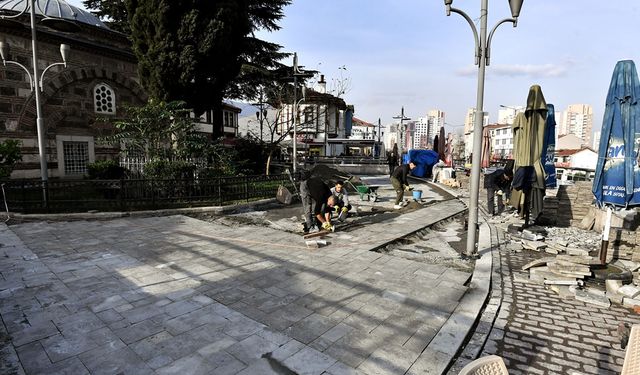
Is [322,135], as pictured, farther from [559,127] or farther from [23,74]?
[559,127]

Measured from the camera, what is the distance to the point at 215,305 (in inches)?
181

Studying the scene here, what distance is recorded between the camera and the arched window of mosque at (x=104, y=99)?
16.7 meters

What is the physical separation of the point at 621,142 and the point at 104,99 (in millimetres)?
21015

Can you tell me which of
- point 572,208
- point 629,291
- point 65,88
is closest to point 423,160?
point 572,208

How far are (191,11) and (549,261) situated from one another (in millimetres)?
14988

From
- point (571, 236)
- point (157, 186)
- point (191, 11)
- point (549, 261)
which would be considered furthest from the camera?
point (191, 11)

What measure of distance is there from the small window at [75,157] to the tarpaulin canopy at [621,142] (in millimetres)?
21045

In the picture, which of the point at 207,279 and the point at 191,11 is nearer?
the point at 207,279

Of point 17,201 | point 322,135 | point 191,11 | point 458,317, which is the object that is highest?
point 191,11

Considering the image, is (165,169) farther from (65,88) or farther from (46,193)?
(65,88)

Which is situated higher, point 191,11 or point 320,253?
point 191,11

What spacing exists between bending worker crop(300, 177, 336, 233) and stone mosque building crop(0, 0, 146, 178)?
11032 mm

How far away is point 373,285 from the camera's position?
5.33 meters

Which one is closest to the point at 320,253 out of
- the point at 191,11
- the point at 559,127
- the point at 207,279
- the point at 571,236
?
the point at 207,279
